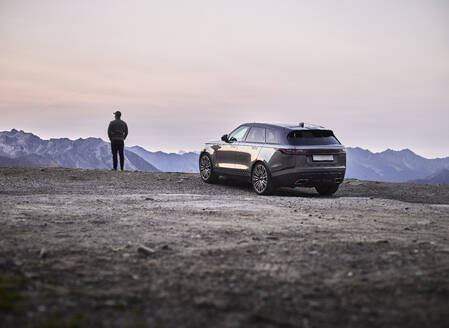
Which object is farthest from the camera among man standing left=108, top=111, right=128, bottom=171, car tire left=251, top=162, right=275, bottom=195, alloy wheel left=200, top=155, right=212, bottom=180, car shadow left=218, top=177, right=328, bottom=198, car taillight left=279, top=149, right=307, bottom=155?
man standing left=108, top=111, right=128, bottom=171

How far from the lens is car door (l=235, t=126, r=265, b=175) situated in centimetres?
1404

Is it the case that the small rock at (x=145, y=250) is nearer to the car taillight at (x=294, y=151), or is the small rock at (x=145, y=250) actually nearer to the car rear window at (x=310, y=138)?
the car taillight at (x=294, y=151)

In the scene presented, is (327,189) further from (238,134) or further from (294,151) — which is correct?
(238,134)

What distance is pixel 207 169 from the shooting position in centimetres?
1631

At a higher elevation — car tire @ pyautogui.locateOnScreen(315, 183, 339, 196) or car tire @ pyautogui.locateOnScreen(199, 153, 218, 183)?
car tire @ pyautogui.locateOnScreen(199, 153, 218, 183)

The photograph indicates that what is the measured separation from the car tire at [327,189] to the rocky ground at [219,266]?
4012 millimetres

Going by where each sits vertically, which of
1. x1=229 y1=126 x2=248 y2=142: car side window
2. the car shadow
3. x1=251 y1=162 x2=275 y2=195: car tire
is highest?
x1=229 y1=126 x2=248 y2=142: car side window

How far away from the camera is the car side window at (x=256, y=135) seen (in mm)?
14100

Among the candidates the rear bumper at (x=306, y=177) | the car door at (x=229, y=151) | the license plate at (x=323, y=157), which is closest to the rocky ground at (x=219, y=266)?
the rear bumper at (x=306, y=177)

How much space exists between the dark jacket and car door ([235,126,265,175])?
21.4 ft

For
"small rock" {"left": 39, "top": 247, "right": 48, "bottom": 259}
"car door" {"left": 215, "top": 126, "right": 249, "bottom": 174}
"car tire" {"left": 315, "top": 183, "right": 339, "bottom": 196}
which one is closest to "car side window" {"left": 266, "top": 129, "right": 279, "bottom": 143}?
"car door" {"left": 215, "top": 126, "right": 249, "bottom": 174}

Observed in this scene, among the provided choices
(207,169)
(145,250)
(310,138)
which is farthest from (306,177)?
(145,250)

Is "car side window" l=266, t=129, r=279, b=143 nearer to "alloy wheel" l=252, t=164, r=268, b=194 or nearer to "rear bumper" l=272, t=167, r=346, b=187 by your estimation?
"alloy wheel" l=252, t=164, r=268, b=194

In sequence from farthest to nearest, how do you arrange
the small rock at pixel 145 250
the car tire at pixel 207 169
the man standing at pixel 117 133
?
the man standing at pixel 117 133, the car tire at pixel 207 169, the small rock at pixel 145 250
